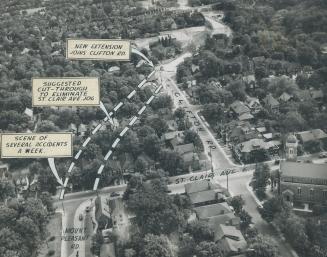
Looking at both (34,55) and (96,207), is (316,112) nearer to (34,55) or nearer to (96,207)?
(96,207)

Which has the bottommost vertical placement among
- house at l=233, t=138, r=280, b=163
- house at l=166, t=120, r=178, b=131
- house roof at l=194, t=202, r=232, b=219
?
house roof at l=194, t=202, r=232, b=219

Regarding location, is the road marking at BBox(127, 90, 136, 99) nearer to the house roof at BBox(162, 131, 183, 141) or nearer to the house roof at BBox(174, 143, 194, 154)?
the house roof at BBox(162, 131, 183, 141)

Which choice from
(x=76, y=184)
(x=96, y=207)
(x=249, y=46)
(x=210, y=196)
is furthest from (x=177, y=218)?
(x=249, y=46)

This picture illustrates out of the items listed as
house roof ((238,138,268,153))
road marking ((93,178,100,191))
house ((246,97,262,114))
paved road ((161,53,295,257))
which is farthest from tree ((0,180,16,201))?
house ((246,97,262,114))

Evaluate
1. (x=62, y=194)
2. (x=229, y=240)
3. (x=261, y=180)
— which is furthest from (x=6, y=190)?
(x=261, y=180)

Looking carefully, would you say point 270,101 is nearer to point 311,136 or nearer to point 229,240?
point 311,136

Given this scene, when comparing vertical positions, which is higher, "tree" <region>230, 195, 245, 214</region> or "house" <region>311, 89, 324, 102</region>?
"house" <region>311, 89, 324, 102</region>
